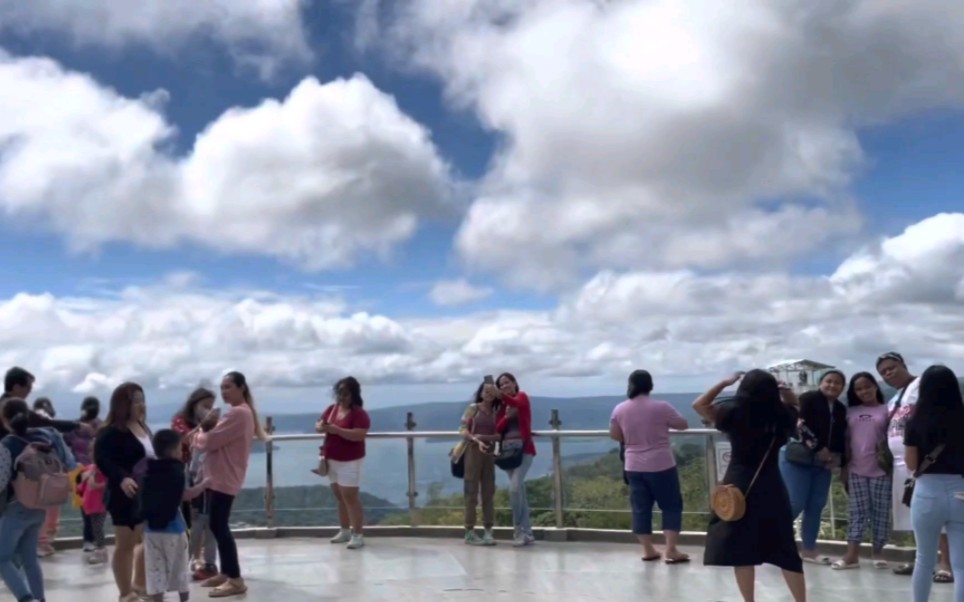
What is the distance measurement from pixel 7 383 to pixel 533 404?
5258mm

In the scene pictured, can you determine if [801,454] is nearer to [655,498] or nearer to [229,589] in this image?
[655,498]

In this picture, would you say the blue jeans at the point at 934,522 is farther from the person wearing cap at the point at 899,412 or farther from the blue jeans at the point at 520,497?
the blue jeans at the point at 520,497

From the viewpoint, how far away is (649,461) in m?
9.48

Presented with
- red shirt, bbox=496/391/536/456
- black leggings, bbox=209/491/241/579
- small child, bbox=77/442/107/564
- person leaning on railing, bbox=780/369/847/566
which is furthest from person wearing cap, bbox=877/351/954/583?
small child, bbox=77/442/107/564

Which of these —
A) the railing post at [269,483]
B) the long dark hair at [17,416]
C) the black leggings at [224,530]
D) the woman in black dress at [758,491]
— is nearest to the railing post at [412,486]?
the railing post at [269,483]

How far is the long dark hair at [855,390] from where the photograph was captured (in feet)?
29.6

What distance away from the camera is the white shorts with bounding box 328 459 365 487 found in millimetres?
10633

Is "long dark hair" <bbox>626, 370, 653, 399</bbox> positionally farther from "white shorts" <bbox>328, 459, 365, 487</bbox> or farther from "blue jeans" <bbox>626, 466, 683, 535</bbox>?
"white shorts" <bbox>328, 459, 365, 487</bbox>

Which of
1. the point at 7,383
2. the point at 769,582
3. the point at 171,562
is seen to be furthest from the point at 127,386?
the point at 769,582

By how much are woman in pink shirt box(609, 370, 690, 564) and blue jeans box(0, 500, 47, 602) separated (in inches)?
204

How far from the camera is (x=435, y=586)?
27.9 ft

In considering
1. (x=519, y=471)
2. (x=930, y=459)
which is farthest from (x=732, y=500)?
(x=519, y=471)

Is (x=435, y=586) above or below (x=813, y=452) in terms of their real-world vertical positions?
below

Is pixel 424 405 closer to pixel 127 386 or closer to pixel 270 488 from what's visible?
pixel 270 488
